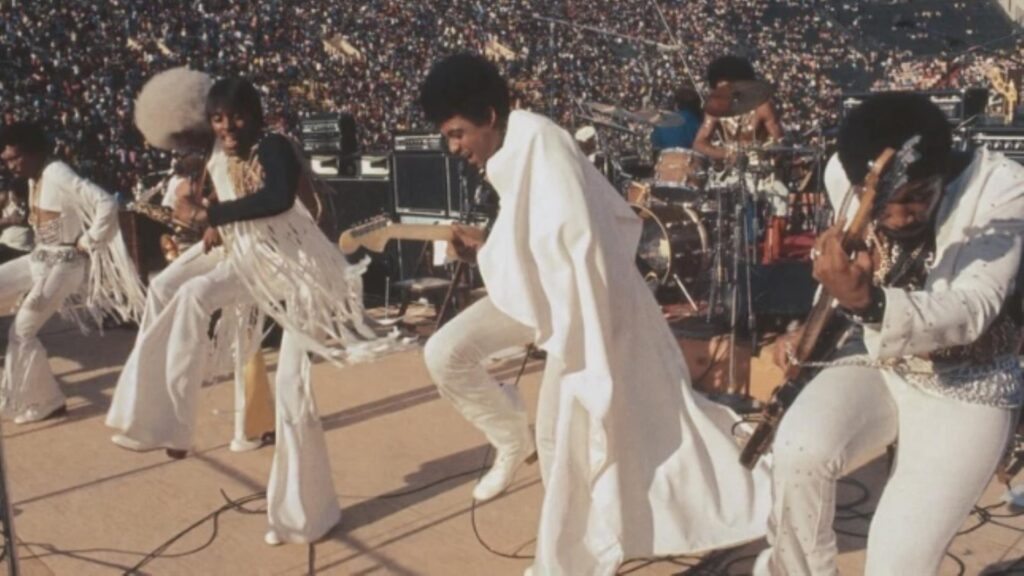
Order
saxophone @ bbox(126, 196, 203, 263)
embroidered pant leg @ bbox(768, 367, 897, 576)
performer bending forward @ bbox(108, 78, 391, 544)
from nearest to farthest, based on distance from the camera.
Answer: embroidered pant leg @ bbox(768, 367, 897, 576), performer bending forward @ bbox(108, 78, 391, 544), saxophone @ bbox(126, 196, 203, 263)

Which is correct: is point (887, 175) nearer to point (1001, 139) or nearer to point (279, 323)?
point (279, 323)

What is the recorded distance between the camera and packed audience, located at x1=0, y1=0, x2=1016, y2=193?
661 inches

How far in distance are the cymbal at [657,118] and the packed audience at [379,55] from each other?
21.2ft

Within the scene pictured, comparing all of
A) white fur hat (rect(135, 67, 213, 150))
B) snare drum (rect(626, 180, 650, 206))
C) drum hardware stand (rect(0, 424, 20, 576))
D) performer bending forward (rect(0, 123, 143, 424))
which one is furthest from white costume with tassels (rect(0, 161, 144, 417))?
snare drum (rect(626, 180, 650, 206))

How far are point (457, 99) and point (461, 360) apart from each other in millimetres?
951

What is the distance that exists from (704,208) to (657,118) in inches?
40.5

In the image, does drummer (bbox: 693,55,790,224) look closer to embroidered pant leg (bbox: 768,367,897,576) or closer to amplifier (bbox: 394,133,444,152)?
amplifier (bbox: 394,133,444,152)

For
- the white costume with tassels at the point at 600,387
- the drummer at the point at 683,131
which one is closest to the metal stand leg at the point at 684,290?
the drummer at the point at 683,131

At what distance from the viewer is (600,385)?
9.41 ft

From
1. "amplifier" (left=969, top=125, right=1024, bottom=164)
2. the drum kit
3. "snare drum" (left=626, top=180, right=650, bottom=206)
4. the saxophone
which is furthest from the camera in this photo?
"snare drum" (left=626, top=180, right=650, bottom=206)

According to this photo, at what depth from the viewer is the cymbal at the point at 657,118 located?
7613 millimetres

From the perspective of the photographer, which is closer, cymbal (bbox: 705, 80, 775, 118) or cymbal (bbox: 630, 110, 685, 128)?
cymbal (bbox: 705, 80, 775, 118)

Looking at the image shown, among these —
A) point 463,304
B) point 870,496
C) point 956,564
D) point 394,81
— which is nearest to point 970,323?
point 956,564

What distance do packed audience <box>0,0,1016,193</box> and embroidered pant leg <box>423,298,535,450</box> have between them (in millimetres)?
11071
